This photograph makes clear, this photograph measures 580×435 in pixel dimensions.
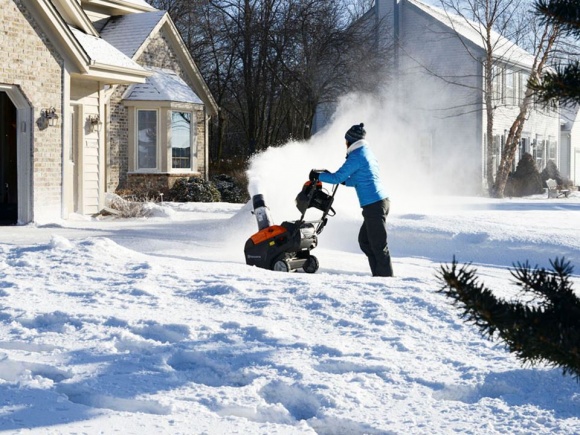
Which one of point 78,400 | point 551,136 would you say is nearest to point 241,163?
point 551,136

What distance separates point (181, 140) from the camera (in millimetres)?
24812

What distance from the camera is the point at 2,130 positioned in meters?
19.0

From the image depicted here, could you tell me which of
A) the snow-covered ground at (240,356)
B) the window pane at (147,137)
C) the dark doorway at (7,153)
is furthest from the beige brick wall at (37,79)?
the window pane at (147,137)

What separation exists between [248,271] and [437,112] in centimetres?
2475

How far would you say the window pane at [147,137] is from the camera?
23.7 m

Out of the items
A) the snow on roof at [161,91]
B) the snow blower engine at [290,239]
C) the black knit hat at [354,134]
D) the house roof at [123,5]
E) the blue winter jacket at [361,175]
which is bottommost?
the snow blower engine at [290,239]

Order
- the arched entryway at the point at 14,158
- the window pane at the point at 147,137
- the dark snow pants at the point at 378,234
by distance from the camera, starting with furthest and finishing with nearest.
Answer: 1. the window pane at the point at 147,137
2. the arched entryway at the point at 14,158
3. the dark snow pants at the point at 378,234

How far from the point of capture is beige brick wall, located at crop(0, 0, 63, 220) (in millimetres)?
14656

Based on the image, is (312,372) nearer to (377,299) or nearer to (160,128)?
(377,299)

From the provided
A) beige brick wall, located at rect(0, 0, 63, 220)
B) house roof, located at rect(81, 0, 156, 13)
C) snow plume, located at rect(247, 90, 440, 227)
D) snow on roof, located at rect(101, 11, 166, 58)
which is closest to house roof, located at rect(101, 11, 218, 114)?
snow on roof, located at rect(101, 11, 166, 58)

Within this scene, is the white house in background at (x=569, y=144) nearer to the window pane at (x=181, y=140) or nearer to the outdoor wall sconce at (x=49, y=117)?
the window pane at (x=181, y=140)

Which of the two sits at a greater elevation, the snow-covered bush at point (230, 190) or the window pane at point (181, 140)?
the window pane at point (181, 140)

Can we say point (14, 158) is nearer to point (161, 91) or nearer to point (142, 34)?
point (161, 91)

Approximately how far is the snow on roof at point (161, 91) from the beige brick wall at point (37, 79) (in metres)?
7.39
